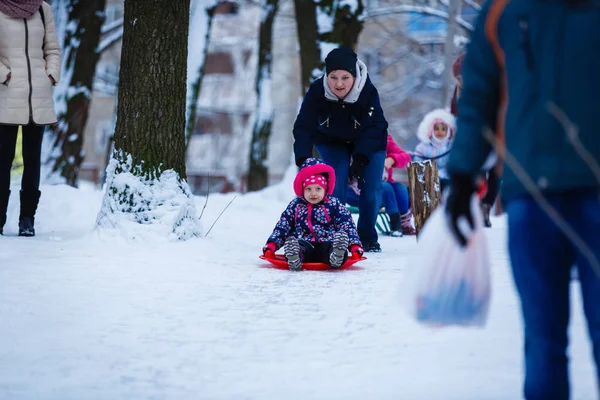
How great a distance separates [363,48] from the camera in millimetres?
34688

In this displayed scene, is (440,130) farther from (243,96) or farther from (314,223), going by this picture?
(243,96)

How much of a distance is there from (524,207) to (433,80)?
25818mm

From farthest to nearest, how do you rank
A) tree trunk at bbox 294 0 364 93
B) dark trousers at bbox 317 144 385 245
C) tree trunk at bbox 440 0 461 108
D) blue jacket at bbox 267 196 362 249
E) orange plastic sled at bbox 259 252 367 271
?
tree trunk at bbox 440 0 461 108, tree trunk at bbox 294 0 364 93, dark trousers at bbox 317 144 385 245, blue jacket at bbox 267 196 362 249, orange plastic sled at bbox 259 252 367 271

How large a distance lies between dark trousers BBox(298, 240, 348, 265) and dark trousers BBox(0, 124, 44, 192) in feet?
8.26

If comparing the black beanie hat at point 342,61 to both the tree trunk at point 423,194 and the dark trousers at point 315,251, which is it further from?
the dark trousers at point 315,251

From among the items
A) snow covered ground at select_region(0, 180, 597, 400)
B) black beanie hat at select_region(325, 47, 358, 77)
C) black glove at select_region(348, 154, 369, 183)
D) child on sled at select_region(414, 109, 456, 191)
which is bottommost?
snow covered ground at select_region(0, 180, 597, 400)

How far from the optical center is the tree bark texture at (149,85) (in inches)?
292

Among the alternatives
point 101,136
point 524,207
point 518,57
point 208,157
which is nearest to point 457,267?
point 524,207

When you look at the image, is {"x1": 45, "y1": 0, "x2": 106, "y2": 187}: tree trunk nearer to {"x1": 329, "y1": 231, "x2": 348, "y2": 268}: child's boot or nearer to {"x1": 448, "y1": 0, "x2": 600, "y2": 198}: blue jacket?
{"x1": 329, "y1": 231, "x2": 348, "y2": 268}: child's boot

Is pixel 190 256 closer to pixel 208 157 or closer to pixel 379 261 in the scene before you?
pixel 379 261

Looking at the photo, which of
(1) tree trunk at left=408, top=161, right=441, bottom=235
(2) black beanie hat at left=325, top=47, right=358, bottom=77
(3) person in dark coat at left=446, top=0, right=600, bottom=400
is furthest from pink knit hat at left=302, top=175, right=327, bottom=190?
(3) person in dark coat at left=446, top=0, right=600, bottom=400

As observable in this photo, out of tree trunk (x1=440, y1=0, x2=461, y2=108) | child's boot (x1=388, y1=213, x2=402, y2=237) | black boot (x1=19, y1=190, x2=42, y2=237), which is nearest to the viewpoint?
black boot (x1=19, y1=190, x2=42, y2=237)

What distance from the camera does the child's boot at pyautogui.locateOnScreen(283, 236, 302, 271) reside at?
21.3ft

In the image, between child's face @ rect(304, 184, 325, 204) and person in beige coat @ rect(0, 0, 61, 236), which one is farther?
person in beige coat @ rect(0, 0, 61, 236)
